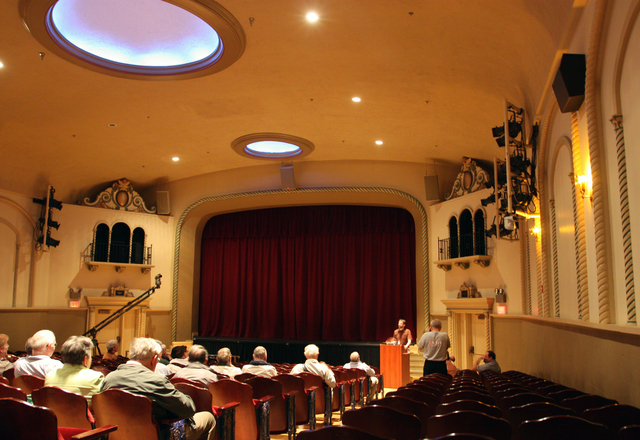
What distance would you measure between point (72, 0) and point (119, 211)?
8.64 metres

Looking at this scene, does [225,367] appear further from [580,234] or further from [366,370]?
[580,234]

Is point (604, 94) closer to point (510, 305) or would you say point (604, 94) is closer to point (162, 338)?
point (510, 305)

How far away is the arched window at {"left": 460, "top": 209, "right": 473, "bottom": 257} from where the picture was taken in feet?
43.4

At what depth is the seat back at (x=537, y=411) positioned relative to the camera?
304 cm

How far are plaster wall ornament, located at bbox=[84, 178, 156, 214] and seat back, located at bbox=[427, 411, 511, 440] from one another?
1504 centimetres

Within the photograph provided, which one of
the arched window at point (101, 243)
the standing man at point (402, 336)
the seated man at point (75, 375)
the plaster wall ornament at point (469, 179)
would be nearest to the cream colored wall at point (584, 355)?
the standing man at point (402, 336)

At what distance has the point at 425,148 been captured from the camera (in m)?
13.8

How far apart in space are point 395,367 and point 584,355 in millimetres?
5492

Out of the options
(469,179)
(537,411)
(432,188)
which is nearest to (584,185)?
(537,411)

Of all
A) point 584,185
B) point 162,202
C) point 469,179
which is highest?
point 469,179

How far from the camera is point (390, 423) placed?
295cm

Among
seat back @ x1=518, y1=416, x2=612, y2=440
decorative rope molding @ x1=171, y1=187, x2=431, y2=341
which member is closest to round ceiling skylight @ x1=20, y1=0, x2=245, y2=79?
decorative rope molding @ x1=171, y1=187, x2=431, y2=341

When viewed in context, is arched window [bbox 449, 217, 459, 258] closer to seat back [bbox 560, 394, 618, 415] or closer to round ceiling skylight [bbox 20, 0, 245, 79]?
round ceiling skylight [bbox 20, 0, 245, 79]

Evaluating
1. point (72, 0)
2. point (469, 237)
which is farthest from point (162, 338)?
point (72, 0)
